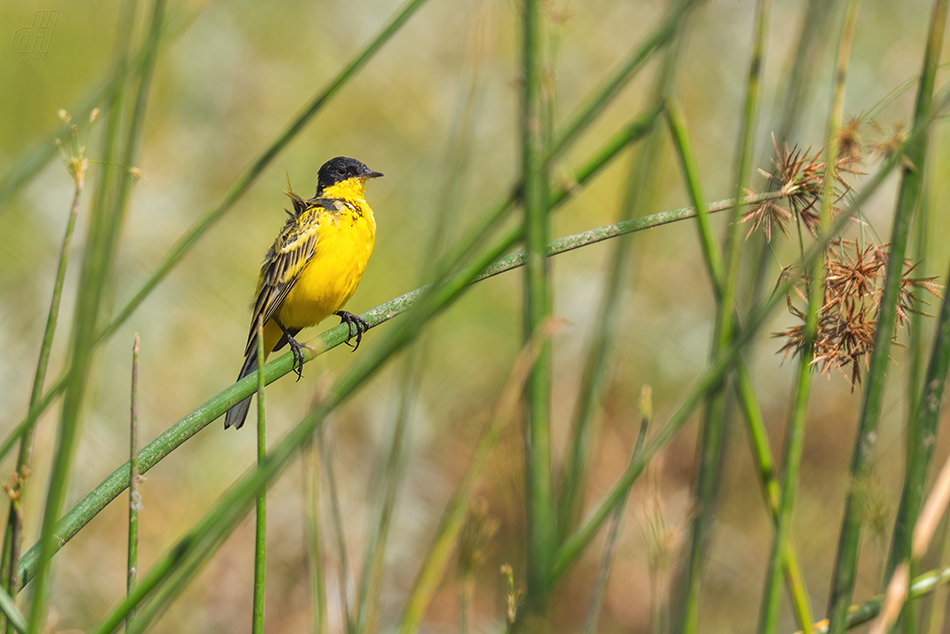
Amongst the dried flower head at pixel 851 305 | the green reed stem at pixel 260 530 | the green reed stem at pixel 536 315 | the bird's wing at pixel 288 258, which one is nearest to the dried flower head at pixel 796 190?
the dried flower head at pixel 851 305

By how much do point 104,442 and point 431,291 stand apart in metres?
3.32

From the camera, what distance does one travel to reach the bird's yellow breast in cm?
173

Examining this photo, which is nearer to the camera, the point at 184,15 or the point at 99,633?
the point at 99,633

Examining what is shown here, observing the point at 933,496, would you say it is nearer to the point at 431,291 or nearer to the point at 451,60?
the point at 431,291

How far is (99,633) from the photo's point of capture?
607 mm

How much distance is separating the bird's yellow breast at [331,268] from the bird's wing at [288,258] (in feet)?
0.04

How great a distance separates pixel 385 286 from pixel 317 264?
225 cm

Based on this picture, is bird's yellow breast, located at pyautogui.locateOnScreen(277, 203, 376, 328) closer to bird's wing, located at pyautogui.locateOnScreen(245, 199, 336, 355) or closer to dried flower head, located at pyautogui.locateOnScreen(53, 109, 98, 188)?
bird's wing, located at pyautogui.locateOnScreen(245, 199, 336, 355)

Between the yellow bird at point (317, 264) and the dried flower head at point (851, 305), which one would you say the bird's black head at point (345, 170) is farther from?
the dried flower head at point (851, 305)

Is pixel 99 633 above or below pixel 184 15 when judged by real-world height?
below

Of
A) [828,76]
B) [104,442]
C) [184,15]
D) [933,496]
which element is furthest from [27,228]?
[828,76]

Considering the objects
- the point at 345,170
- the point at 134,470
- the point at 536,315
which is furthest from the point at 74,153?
the point at 345,170

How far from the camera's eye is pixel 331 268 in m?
1.73

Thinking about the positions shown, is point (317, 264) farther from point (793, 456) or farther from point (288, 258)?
point (793, 456)
